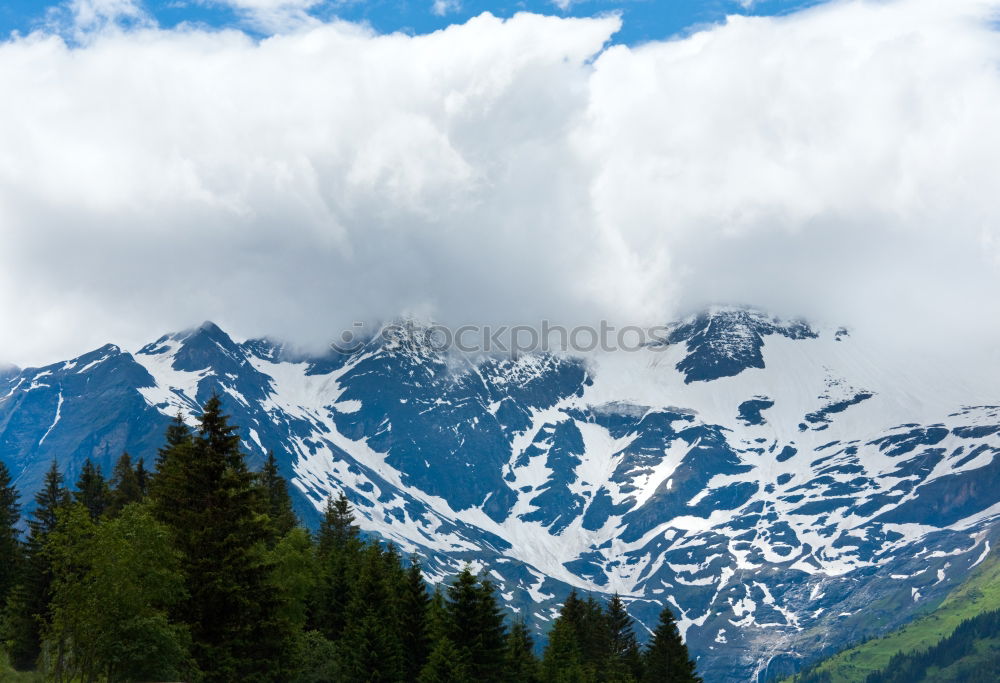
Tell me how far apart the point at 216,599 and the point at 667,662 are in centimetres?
7360

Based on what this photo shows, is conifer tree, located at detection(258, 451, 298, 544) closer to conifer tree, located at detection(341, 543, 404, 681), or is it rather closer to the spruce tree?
conifer tree, located at detection(341, 543, 404, 681)

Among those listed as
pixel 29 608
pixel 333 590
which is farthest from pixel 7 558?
pixel 333 590

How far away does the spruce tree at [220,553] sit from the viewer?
60.8 meters

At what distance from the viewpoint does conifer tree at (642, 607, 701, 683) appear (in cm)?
12362

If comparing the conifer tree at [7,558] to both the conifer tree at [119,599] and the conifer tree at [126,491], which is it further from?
the conifer tree at [119,599]

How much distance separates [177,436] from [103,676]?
87.0 ft

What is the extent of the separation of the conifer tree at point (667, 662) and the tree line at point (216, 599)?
9532mm

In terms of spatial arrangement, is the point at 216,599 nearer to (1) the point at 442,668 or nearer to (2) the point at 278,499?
(1) the point at 442,668

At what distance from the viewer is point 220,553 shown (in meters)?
61.1

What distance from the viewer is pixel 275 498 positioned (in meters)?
121

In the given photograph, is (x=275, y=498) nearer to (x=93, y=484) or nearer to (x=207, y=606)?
(x=93, y=484)

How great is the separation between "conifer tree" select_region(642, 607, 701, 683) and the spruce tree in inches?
2699

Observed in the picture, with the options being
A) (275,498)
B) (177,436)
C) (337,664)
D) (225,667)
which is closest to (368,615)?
(337,664)

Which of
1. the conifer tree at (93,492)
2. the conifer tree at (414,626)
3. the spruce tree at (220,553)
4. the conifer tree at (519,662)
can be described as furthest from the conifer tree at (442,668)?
the conifer tree at (93,492)
